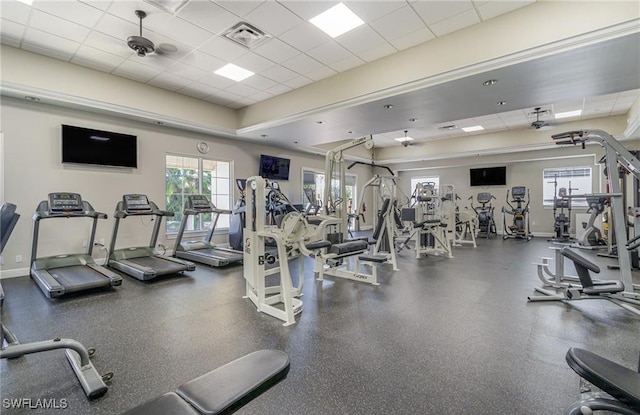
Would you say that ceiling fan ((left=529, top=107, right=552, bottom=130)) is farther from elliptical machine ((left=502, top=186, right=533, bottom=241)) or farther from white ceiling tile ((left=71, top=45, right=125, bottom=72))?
white ceiling tile ((left=71, top=45, right=125, bottom=72))

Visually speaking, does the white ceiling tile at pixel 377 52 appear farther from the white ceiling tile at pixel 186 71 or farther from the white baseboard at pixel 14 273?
the white baseboard at pixel 14 273

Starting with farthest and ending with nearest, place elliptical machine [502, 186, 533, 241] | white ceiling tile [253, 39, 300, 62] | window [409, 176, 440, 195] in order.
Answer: window [409, 176, 440, 195]
elliptical machine [502, 186, 533, 241]
white ceiling tile [253, 39, 300, 62]

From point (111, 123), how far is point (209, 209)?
2494 millimetres

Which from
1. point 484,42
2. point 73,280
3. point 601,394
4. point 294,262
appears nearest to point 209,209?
point 294,262

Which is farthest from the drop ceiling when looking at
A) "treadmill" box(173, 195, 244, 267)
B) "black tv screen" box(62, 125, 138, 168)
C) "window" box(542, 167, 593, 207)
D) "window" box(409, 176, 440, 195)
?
"window" box(409, 176, 440, 195)

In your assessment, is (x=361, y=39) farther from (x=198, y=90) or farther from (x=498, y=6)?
(x=198, y=90)

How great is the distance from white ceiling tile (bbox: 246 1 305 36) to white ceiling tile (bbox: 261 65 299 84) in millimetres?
1086

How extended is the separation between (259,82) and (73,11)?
276 cm

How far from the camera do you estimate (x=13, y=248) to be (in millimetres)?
4684

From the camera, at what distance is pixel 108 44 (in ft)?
14.1

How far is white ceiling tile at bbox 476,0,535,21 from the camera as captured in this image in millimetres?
3399

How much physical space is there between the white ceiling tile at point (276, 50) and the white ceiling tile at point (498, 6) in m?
2.50

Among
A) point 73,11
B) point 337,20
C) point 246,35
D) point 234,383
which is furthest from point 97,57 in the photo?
point 234,383

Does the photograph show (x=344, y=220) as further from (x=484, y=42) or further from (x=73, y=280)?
(x=73, y=280)
